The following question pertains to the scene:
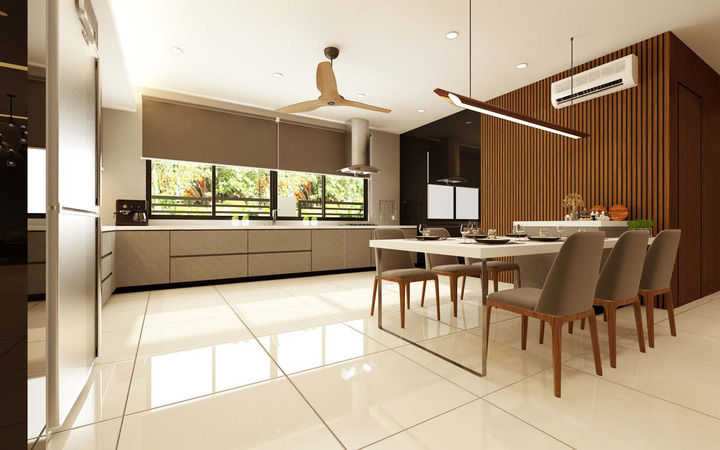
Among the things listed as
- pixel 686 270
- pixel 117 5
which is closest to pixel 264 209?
pixel 117 5

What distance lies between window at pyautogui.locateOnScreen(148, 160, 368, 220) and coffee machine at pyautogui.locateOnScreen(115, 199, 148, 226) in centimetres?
43

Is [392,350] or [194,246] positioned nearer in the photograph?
[392,350]

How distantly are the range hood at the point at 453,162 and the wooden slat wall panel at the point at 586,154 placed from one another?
588 mm

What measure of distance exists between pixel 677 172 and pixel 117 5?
19.4ft

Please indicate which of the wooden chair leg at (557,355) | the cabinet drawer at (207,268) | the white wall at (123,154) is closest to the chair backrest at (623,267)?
the wooden chair leg at (557,355)

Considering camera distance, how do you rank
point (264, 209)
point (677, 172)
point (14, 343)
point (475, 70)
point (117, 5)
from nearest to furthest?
1. point (14, 343)
2. point (117, 5)
3. point (677, 172)
4. point (475, 70)
5. point (264, 209)

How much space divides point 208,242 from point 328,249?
77.5 inches

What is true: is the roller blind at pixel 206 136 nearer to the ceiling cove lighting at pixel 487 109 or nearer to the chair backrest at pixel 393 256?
the chair backrest at pixel 393 256

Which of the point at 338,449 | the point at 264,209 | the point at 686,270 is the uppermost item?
the point at 264,209

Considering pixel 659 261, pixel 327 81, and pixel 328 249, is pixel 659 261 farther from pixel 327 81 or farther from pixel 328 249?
pixel 328 249

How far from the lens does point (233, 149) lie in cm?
541

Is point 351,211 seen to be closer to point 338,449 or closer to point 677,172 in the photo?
point 677,172

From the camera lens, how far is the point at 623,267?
6.98 ft

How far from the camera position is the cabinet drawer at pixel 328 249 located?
5.70 m
